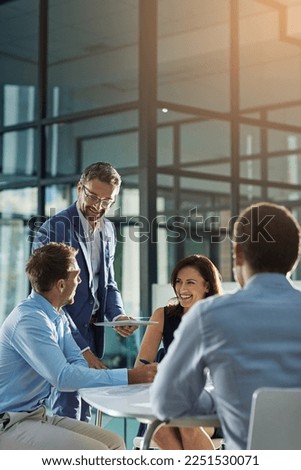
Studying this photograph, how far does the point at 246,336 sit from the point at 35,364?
96cm

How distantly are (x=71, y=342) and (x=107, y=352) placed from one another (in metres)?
2.93

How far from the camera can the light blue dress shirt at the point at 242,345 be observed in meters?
2.06

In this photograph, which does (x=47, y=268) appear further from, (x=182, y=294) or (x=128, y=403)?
(x=182, y=294)

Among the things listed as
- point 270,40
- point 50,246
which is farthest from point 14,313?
point 270,40

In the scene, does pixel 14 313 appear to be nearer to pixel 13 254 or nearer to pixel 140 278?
pixel 140 278

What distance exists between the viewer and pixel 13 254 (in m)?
6.57

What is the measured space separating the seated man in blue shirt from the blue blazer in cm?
56

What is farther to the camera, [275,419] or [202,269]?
[202,269]

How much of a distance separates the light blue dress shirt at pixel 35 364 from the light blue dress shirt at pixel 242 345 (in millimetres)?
702

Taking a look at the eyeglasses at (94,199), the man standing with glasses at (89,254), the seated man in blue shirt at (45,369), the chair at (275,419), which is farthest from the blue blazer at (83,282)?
the chair at (275,419)

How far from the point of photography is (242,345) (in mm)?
2057

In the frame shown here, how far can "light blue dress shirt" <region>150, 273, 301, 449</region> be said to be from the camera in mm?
2061

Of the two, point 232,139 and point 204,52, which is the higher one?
point 204,52

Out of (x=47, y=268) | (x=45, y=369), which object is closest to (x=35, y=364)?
(x=45, y=369)
